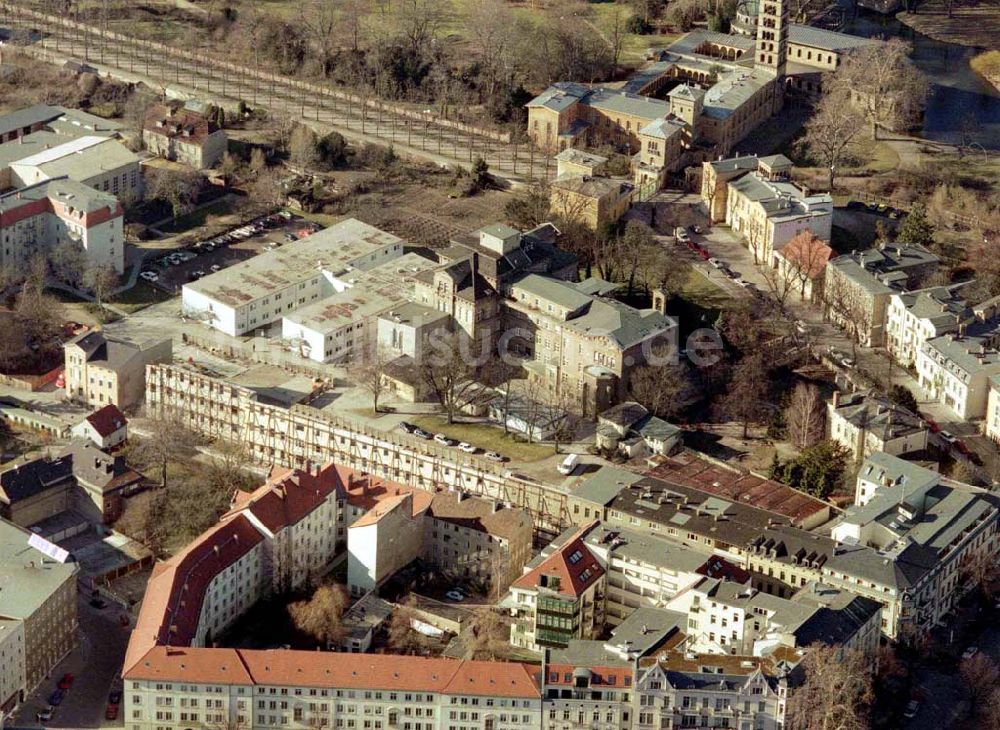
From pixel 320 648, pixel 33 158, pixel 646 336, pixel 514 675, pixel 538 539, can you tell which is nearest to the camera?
pixel 514 675

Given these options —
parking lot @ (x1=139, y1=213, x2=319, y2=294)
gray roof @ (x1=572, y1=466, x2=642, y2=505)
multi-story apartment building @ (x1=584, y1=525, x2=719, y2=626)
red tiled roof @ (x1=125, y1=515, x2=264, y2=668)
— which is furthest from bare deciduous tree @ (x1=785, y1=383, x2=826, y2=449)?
parking lot @ (x1=139, y1=213, x2=319, y2=294)

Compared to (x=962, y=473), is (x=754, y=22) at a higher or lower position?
higher

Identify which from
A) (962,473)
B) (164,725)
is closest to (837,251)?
(962,473)

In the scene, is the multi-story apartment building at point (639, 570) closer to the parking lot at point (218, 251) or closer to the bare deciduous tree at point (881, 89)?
the parking lot at point (218, 251)

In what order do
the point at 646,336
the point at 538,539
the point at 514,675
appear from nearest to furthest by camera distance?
the point at 514,675 < the point at 538,539 < the point at 646,336

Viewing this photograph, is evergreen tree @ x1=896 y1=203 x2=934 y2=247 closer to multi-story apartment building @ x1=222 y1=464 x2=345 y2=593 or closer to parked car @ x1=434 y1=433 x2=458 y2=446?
parked car @ x1=434 y1=433 x2=458 y2=446

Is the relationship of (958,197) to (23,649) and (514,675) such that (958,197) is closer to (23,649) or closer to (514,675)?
(514,675)

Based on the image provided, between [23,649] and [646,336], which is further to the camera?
[646,336]
